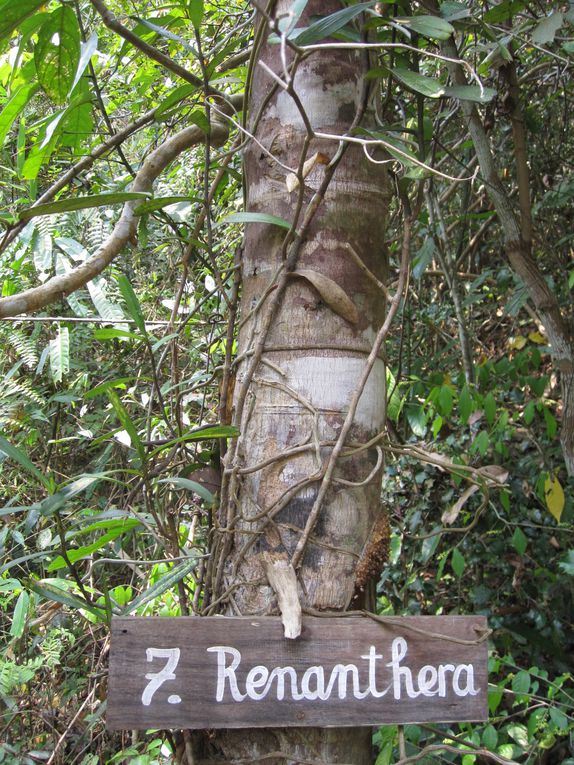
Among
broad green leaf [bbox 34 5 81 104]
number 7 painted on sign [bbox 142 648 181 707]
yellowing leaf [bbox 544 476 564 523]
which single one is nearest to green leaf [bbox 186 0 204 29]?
broad green leaf [bbox 34 5 81 104]

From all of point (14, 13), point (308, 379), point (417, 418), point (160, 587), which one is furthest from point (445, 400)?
point (14, 13)

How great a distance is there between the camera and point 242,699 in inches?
27.2

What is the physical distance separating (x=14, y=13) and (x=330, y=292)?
500 millimetres

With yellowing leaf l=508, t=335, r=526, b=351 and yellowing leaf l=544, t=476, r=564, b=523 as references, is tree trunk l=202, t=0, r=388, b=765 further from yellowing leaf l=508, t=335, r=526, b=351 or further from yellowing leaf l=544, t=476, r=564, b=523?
yellowing leaf l=508, t=335, r=526, b=351

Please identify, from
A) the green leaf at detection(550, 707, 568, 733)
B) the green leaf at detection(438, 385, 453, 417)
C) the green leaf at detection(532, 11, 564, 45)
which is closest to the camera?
the green leaf at detection(532, 11, 564, 45)

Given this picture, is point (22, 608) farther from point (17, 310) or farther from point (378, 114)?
point (378, 114)

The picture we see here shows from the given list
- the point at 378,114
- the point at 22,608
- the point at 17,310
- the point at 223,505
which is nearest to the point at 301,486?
the point at 223,505

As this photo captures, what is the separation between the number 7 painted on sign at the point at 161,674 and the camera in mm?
685

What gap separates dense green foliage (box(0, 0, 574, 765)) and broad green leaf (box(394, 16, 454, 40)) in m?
0.02

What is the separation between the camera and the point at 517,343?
8.19ft

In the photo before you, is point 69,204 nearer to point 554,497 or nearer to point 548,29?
point 548,29

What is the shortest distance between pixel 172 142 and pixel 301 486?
61cm

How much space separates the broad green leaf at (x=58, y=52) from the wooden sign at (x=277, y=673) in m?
0.72

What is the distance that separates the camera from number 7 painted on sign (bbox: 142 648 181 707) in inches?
27.0
